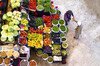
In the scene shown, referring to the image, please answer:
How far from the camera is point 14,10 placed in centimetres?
924

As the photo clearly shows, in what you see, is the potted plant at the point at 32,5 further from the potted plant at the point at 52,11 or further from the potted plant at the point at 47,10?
the potted plant at the point at 52,11

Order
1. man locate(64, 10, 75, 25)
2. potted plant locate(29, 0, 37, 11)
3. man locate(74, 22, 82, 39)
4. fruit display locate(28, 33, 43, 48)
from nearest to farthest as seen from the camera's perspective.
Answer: fruit display locate(28, 33, 43, 48), man locate(74, 22, 82, 39), potted plant locate(29, 0, 37, 11), man locate(64, 10, 75, 25)

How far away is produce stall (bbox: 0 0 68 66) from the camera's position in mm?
8461

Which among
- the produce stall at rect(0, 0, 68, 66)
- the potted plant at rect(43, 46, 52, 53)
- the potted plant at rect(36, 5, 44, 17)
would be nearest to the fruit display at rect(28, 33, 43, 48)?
the produce stall at rect(0, 0, 68, 66)

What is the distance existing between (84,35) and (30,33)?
1.86 metres

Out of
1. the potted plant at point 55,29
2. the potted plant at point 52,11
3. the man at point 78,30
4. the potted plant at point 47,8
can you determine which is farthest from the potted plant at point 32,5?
the man at point 78,30

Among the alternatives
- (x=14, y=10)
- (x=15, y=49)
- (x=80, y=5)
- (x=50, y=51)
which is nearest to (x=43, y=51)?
(x=50, y=51)

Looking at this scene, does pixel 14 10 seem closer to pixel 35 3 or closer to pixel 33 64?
pixel 35 3

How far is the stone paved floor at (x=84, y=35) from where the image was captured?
8969mm

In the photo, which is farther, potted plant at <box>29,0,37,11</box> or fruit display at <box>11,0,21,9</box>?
potted plant at <box>29,0,37,11</box>

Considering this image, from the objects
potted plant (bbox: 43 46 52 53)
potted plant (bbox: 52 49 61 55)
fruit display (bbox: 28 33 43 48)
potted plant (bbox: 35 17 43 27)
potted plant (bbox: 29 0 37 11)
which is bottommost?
potted plant (bbox: 52 49 61 55)

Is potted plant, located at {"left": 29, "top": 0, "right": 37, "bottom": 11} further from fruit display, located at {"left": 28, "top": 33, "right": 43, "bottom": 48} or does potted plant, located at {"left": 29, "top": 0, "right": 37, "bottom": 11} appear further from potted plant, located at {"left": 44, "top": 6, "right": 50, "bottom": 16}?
fruit display, located at {"left": 28, "top": 33, "right": 43, "bottom": 48}

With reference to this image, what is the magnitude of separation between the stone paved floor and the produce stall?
0.37 m

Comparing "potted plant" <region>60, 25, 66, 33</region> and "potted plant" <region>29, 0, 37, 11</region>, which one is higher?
"potted plant" <region>29, 0, 37, 11</region>
